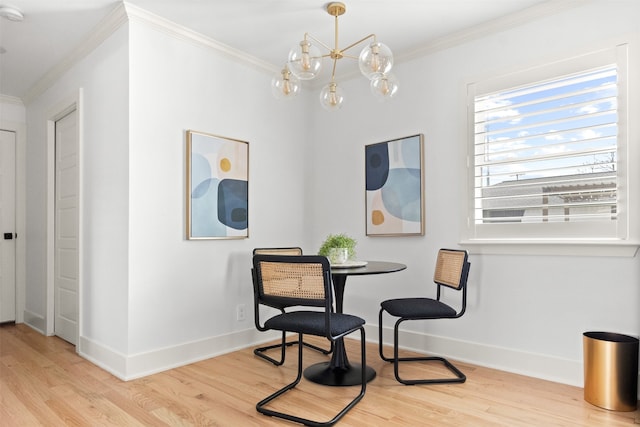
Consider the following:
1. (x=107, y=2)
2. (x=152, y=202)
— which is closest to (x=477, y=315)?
(x=152, y=202)

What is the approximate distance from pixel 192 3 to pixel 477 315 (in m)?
2.88

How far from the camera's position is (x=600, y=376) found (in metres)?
2.24

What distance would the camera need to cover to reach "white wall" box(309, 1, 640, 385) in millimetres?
2496

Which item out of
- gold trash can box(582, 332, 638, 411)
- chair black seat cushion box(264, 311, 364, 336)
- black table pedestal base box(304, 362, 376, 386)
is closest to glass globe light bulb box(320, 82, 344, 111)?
chair black seat cushion box(264, 311, 364, 336)

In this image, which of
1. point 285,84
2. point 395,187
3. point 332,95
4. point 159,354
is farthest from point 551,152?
point 159,354

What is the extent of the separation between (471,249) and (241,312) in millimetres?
1878

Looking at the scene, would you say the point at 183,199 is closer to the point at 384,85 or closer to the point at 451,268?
the point at 384,85

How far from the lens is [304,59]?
2.17 metres

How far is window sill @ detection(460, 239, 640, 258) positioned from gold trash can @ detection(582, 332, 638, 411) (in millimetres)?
500

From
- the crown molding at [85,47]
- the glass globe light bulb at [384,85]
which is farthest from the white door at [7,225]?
the glass globe light bulb at [384,85]

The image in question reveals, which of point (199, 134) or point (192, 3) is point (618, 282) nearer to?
point (199, 134)

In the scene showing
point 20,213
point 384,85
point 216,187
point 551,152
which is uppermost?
point 384,85

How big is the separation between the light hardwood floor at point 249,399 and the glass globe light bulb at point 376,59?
1794mm

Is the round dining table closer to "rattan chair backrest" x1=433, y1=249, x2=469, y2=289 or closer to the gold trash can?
"rattan chair backrest" x1=433, y1=249, x2=469, y2=289
